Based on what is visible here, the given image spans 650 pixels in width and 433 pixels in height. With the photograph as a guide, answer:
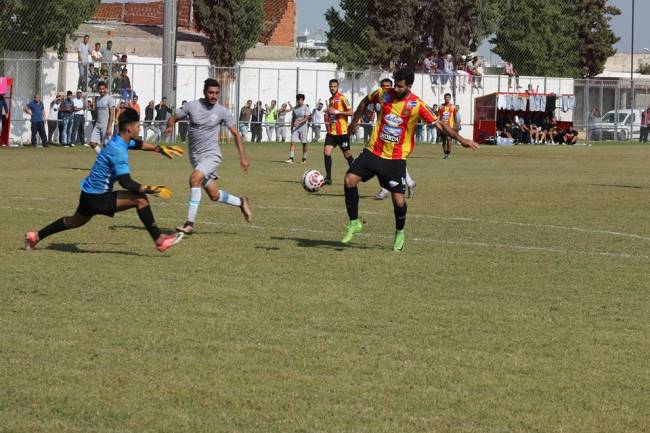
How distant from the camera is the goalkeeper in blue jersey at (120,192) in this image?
40.9ft

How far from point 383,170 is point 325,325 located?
4776mm

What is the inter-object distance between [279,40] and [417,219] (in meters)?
59.6

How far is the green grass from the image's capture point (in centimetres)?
688

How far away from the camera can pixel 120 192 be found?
12.9 metres

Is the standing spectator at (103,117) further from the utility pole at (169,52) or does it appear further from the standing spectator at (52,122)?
the utility pole at (169,52)

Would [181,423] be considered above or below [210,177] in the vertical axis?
below

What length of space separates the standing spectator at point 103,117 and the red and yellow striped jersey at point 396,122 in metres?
13.2

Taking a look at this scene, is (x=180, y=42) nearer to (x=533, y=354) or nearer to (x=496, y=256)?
(x=496, y=256)

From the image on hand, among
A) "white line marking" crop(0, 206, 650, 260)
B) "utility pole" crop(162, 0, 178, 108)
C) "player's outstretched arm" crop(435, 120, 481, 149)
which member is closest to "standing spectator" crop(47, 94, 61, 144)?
"utility pole" crop(162, 0, 178, 108)

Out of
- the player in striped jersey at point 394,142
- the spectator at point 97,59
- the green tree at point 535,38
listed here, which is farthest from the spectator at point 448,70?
the player in striped jersey at point 394,142

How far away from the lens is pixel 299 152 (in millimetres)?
40281

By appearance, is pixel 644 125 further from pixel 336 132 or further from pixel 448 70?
pixel 336 132

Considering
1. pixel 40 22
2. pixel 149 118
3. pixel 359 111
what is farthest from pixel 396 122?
pixel 149 118

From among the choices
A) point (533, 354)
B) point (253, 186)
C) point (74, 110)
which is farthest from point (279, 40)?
point (533, 354)
